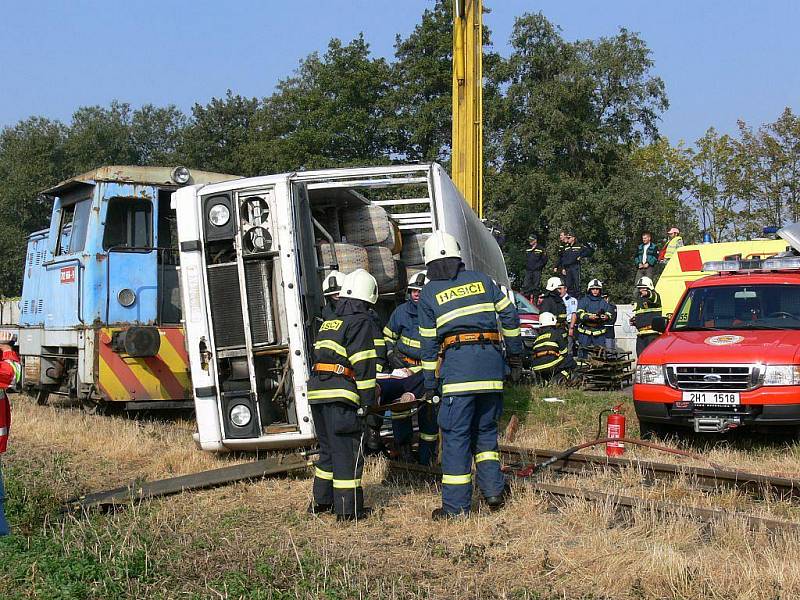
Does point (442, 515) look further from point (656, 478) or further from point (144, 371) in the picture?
point (144, 371)

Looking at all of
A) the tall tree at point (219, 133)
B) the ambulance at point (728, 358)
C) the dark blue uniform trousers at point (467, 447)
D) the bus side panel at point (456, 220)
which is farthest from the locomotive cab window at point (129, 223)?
the tall tree at point (219, 133)

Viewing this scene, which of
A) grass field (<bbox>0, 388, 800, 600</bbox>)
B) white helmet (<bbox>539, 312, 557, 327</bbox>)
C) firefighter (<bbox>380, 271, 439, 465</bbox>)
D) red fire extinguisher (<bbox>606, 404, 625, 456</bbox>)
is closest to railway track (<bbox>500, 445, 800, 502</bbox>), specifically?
grass field (<bbox>0, 388, 800, 600</bbox>)

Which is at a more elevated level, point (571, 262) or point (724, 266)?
point (571, 262)

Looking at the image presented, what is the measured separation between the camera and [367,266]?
8641 millimetres

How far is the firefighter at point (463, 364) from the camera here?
6.17 metres

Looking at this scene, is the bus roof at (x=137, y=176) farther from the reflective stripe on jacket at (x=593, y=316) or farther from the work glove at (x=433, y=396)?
the reflective stripe on jacket at (x=593, y=316)

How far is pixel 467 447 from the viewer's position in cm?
622

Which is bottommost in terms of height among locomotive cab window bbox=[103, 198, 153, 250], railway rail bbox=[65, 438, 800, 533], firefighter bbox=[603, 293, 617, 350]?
railway rail bbox=[65, 438, 800, 533]

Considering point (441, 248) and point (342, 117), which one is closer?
point (441, 248)

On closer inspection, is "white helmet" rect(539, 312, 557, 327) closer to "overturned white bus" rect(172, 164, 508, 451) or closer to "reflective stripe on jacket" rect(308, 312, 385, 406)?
"overturned white bus" rect(172, 164, 508, 451)

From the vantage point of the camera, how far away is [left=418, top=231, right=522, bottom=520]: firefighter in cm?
617

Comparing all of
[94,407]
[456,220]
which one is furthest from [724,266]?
[94,407]

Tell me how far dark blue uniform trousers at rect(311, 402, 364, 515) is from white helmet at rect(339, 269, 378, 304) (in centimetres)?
77

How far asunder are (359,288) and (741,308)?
4968mm
